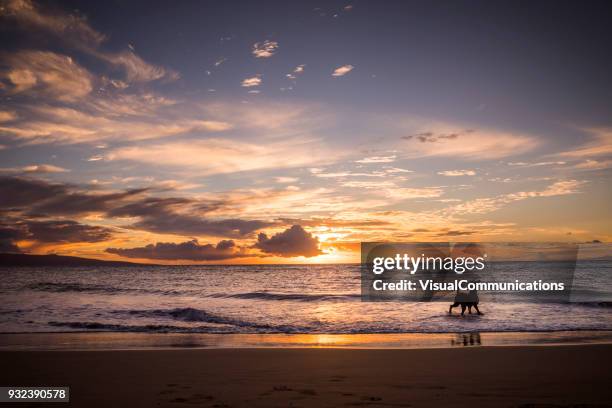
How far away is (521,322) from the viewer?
850 inches

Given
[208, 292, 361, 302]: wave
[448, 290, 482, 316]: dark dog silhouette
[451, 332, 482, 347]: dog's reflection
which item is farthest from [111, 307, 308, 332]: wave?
[208, 292, 361, 302]: wave

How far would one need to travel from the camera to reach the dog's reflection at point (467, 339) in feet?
49.5

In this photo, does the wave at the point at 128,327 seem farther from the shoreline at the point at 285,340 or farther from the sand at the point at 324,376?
the sand at the point at 324,376

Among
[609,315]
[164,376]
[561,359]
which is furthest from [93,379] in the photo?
[609,315]

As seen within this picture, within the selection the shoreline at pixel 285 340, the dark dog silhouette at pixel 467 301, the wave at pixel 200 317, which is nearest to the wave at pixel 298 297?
the wave at pixel 200 317

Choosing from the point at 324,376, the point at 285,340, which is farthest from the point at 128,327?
the point at 324,376

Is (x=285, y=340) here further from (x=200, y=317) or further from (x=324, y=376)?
(x=200, y=317)

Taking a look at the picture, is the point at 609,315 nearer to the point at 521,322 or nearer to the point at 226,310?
the point at 521,322

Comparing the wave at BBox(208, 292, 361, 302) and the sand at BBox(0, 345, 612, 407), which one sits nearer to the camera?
the sand at BBox(0, 345, 612, 407)

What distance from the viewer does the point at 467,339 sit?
16.4 meters

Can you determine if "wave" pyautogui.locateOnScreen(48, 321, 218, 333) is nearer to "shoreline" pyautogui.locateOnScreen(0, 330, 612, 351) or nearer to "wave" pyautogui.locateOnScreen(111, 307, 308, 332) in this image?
"shoreline" pyautogui.locateOnScreen(0, 330, 612, 351)

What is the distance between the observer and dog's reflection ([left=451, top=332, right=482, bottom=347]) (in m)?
15.1

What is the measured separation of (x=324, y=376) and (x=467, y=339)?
9100 mm

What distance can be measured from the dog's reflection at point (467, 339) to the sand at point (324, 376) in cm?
145
